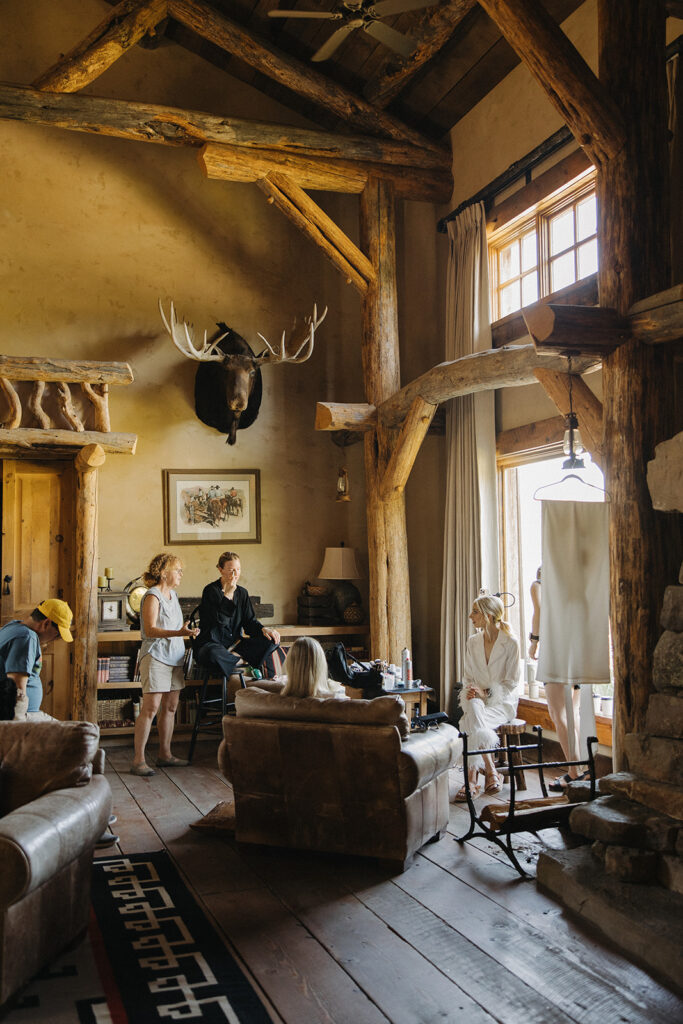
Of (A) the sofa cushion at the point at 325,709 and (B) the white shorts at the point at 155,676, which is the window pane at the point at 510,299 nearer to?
(B) the white shorts at the point at 155,676

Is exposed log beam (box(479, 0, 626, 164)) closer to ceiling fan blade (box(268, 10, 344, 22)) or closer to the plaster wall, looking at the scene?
ceiling fan blade (box(268, 10, 344, 22))

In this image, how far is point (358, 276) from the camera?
7.77 m

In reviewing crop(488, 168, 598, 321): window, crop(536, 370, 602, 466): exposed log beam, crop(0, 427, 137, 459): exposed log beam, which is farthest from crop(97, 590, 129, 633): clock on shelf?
crop(536, 370, 602, 466): exposed log beam

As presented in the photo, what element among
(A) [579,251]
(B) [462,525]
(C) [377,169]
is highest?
(C) [377,169]

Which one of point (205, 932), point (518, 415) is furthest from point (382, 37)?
point (205, 932)

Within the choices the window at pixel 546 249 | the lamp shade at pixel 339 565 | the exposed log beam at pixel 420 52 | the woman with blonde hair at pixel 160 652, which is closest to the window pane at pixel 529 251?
the window at pixel 546 249

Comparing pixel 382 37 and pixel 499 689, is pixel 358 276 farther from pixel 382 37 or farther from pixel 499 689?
pixel 499 689

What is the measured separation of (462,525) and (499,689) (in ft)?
6.67

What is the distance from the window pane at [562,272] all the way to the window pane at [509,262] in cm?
62

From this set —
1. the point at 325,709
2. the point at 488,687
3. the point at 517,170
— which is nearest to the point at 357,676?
the point at 488,687

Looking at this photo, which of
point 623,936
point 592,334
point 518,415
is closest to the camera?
point 623,936

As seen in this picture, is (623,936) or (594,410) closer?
(623,936)

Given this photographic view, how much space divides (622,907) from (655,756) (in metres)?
0.80

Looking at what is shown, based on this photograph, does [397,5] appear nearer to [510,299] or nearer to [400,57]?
[400,57]
